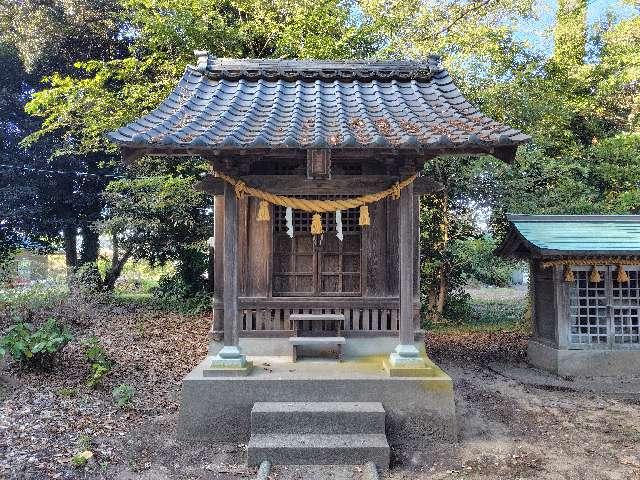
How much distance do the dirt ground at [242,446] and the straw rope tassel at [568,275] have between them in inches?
81.6

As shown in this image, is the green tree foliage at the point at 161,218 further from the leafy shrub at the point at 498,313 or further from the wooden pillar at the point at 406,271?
the leafy shrub at the point at 498,313

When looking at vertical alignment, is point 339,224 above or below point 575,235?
above

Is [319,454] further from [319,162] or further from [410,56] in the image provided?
[410,56]

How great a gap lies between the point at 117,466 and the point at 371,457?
2986 millimetres

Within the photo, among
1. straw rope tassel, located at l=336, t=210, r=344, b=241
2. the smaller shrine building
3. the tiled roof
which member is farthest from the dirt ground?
the tiled roof

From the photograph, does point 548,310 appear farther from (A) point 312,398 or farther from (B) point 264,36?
(B) point 264,36

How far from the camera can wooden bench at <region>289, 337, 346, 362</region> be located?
6.99 m

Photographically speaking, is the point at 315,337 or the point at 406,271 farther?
the point at 315,337

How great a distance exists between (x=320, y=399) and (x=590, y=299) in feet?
23.0

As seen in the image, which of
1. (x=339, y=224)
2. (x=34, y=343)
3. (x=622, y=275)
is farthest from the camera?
(x=622, y=275)

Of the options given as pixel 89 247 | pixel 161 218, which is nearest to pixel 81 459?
pixel 161 218

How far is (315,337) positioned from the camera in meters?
7.32

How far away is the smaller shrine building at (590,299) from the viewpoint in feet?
31.3

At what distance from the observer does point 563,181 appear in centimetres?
1420
